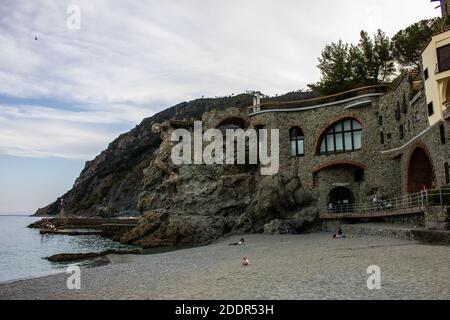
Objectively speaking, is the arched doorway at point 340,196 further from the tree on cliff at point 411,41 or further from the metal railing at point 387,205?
the tree on cliff at point 411,41

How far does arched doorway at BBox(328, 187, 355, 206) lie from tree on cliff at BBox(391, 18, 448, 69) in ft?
49.5

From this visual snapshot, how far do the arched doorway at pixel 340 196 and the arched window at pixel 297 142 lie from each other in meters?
5.23

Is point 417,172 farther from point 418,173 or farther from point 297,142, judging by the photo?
point 297,142

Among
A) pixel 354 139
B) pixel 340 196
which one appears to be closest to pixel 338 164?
pixel 354 139

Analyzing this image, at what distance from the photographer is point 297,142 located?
136ft

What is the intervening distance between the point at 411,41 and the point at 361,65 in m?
5.51

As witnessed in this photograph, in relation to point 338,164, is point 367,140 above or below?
above

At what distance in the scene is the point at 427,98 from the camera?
86.8 ft

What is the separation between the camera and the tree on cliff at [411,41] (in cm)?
3994

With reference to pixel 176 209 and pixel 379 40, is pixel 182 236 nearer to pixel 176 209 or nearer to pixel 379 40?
pixel 176 209

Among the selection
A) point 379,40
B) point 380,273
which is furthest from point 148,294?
point 379,40

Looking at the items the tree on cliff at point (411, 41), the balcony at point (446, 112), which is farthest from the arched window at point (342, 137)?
the balcony at point (446, 112)

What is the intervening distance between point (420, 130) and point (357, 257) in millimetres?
16347

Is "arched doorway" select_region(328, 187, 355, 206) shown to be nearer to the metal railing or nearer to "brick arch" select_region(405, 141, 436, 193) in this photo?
the metal railing
